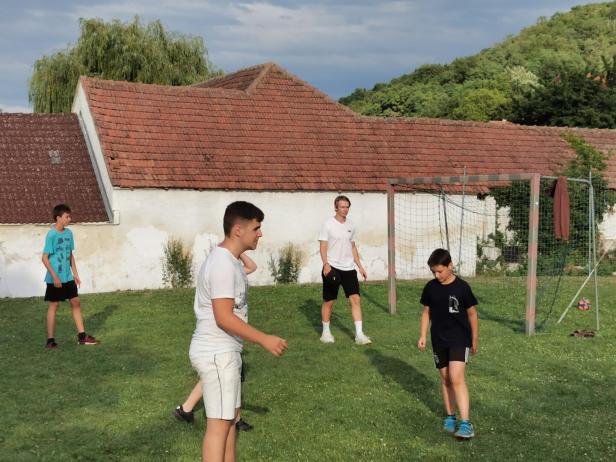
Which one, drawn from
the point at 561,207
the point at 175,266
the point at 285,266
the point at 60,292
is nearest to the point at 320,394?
the point at 60,292

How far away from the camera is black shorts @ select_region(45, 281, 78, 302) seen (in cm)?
1054

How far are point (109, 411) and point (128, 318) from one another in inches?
262

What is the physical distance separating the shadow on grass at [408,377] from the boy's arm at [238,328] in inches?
139

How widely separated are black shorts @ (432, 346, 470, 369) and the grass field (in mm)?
714

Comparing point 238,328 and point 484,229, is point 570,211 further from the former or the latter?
point 238,328

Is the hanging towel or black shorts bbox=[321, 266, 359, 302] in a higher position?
the hanging towel

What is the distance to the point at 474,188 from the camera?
23.0 metres

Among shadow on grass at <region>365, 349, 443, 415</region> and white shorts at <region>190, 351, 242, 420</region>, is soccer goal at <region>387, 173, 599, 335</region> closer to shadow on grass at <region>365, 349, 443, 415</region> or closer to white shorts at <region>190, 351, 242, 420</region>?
shadow on grass at <region>365, 349, 443, 415</region>

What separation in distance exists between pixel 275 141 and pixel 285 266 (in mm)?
4316

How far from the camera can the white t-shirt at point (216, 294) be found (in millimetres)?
4550

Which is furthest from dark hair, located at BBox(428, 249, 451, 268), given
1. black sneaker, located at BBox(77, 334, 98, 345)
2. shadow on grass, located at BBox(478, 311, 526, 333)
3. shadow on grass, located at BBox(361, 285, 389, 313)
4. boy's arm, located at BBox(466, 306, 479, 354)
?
shadow on grass, located at BBox(361, 285, 389, 313)

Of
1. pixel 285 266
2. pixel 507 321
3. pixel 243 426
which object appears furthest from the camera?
pixel 285 266

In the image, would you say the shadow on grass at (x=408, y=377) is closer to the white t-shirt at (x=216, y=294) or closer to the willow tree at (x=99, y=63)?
the white t-shirt at (x=216, y=294)

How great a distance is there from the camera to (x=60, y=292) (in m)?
10.6
